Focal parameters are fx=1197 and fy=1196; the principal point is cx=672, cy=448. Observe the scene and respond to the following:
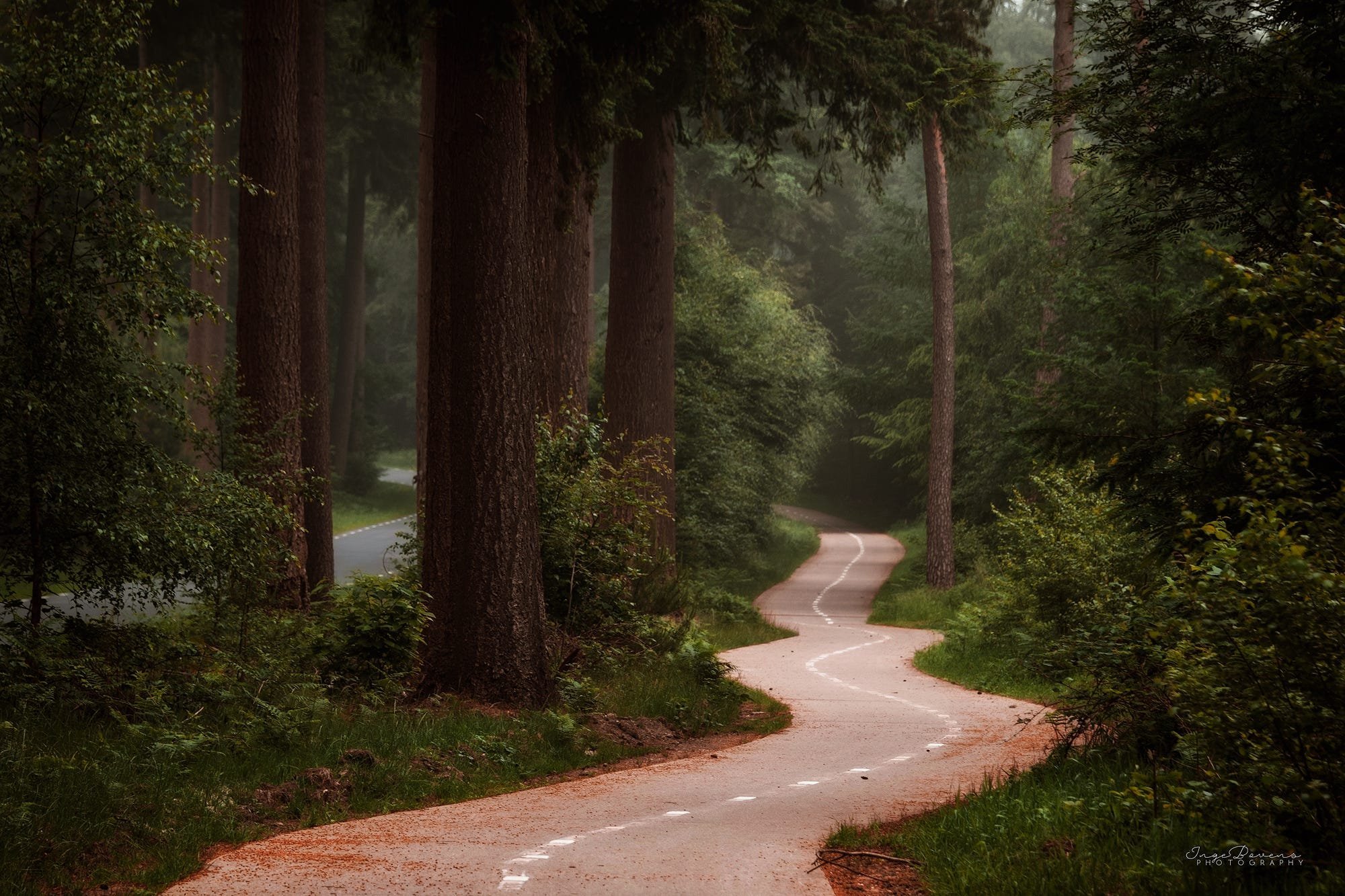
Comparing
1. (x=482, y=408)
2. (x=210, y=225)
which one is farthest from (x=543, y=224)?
(x=210, y=225)

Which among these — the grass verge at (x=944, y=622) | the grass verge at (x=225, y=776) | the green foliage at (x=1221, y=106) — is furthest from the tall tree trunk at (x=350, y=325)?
the green foliage at (x=1221, y=106)

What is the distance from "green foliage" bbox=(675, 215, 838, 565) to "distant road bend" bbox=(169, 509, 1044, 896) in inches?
615

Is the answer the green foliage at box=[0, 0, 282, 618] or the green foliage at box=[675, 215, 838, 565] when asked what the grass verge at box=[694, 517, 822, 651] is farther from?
the green foliage at box=[0, 0, 282, 618]

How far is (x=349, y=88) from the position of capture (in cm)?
3531

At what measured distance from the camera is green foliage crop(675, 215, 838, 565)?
98.6 ft

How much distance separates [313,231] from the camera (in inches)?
844

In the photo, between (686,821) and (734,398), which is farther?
(734,398)

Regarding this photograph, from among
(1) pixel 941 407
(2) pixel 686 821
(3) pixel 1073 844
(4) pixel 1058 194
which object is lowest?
(2) pixel 686 821

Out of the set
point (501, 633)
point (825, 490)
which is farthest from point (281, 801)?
point (825, 490)

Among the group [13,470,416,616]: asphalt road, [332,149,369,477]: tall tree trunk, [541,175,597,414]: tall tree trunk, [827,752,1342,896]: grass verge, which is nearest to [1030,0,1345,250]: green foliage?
[827,752,1342,896]: grass verge

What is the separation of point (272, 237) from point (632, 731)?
29.0ft

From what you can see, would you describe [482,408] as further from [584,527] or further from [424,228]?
[424,228]

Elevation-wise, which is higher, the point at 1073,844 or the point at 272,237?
the point at 272,237

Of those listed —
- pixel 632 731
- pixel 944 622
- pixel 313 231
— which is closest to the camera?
pixel 632 731
